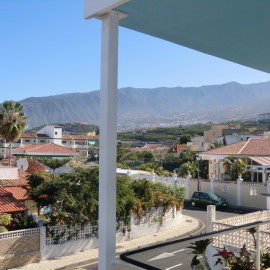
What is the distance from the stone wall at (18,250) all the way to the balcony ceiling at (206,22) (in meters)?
9.09

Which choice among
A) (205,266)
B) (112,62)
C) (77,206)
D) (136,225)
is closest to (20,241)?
(77,206)

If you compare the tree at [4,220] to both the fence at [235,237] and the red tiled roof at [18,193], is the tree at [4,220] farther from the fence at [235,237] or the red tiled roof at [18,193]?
the fence at [235,237]

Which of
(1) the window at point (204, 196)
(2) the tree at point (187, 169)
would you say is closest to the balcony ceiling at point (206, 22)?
(1) the window at point (204, 196)

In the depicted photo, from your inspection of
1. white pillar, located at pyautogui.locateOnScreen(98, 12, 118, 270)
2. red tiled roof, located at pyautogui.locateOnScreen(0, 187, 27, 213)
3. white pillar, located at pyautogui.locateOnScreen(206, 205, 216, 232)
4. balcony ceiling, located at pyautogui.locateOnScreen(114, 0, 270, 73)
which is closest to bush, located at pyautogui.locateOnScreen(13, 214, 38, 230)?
red tiled roof, located at pyautogui.locateOnScreen(0, 187, 27, 213)

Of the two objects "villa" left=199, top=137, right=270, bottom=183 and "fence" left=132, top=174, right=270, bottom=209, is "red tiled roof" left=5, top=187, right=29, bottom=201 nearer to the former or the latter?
"fence" left=132, top=174, right=270, bottom=209

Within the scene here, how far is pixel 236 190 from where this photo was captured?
21.9 metres

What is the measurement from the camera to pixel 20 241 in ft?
35.4

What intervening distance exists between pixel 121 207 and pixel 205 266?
9.95 m

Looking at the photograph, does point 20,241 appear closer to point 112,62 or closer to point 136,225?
point 136,225

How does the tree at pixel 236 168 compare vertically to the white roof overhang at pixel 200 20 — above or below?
below

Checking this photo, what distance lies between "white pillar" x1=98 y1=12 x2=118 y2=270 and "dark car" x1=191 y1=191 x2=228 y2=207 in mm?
19013

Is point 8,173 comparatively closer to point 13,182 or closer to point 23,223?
point 13,182

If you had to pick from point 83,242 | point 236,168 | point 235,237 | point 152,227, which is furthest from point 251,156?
point 235,237

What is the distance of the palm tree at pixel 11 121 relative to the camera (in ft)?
87.4
